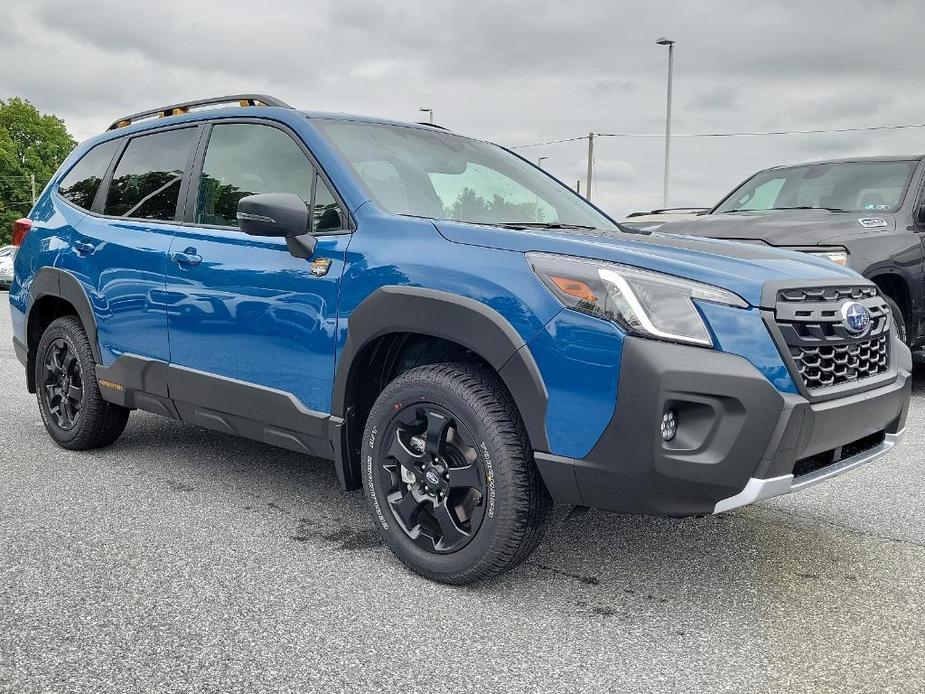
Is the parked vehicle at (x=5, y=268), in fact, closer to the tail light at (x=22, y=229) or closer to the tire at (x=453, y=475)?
the tail light at (x=22, y=229)

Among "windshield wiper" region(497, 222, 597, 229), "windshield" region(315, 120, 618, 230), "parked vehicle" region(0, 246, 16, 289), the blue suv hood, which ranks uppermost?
"windshield" region(315, 120, 618, 230)

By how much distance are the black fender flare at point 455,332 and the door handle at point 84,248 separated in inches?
77.5

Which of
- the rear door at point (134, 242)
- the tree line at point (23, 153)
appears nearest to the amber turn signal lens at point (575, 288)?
the rear door at point (134, 242)

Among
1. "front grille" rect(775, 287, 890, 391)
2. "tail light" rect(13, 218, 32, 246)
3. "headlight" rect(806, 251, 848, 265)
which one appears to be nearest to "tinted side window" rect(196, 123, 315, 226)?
"tail light" rect(13, 218, 32, 246)

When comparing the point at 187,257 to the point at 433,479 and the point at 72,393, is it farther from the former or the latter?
the point at 433,479

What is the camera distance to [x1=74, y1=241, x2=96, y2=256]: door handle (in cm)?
475

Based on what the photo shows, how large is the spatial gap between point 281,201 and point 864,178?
5.89m

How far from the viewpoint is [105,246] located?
4664 millimetres

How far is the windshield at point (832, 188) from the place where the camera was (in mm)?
7520

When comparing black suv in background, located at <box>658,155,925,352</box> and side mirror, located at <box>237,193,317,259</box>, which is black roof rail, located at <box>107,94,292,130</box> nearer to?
side mirror, located at <box>237,193,317,259</box>

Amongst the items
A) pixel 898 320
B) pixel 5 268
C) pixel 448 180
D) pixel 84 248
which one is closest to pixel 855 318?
pixel 448 180

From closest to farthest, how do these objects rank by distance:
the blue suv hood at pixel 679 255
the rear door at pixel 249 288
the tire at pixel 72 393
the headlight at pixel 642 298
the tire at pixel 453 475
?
the headlight at pixel 642 298 → the blue suv hood at pixel 679 255 → the tire at pixel 453 475 → the rear door at pixel 249 288 → the tire at pixel 72 393

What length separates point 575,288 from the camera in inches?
114

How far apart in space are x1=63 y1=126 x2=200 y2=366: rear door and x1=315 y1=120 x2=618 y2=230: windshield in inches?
39.4
